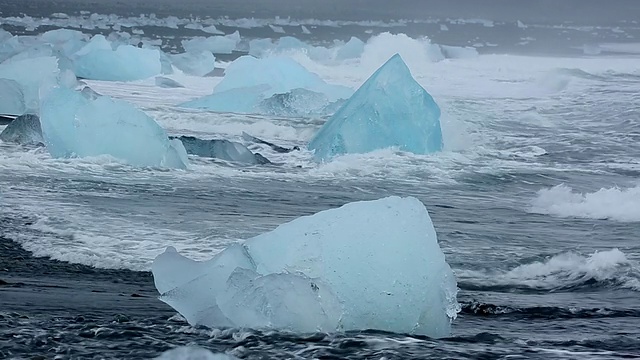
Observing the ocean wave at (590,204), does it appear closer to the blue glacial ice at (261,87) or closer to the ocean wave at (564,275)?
the ocean wave at (564,275)

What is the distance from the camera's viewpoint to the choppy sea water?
437cm

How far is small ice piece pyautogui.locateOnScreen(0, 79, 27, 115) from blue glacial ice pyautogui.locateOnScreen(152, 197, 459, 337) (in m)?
9.10

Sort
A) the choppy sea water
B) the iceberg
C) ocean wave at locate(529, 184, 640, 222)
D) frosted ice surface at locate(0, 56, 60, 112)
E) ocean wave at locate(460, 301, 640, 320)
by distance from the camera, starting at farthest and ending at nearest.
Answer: frosted ice surface at locate(0, 56, 60, 112), the iceberg, ocean wave at locate(529, 184, 640, 222), ocean wave at locate(460, 301, 640, 320), the choppy sea water

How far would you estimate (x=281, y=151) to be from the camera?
11.6 meters

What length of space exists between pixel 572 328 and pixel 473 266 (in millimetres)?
1545

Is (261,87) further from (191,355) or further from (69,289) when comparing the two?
(191,355)

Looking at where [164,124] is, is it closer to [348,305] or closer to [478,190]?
[478,190]

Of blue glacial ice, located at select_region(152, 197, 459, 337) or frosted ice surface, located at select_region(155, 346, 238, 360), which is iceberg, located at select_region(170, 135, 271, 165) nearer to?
blue glacial ice, located at select_region(152, 197, 459, 337)

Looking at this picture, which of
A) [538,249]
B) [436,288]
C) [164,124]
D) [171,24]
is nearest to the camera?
[436,288]

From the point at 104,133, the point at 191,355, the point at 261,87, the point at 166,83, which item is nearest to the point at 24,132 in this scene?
the point at 104,133

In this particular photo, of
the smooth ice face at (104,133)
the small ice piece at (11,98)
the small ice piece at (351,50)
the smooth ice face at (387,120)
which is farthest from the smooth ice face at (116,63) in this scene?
the smooth ice face at (104,133)

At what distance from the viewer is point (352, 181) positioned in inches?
384

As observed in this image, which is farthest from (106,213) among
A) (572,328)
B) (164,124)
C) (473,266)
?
(164,124)

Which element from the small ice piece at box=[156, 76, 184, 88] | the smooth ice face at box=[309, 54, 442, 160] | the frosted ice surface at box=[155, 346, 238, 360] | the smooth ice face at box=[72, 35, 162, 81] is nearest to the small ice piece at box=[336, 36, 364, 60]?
the smooth ice face at box=[72, 35, 162, 81]
